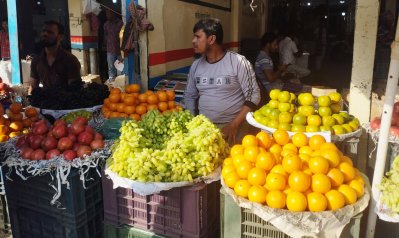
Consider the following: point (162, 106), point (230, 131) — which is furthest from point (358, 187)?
point (162, 106)

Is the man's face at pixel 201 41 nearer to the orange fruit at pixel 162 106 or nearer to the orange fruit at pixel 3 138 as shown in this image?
the orange fruit at pixel 162 106

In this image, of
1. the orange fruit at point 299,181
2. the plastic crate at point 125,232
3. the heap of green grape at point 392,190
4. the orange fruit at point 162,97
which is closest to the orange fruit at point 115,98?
the orange fruit at point 162,97

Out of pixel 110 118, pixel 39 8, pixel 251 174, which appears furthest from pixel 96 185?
pixel 39 8

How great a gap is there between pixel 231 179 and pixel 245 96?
1620mm

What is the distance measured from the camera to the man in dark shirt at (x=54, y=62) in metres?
5.04

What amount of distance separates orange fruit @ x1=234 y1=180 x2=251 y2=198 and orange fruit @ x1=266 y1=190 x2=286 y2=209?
0.46 feet

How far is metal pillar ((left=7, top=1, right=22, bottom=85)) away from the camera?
725 cm

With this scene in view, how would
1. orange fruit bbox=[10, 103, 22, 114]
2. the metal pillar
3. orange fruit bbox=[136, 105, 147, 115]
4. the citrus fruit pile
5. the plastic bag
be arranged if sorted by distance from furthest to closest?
the plastic bag → the metal pillar → orange fruit bbox=[136, 105, 147, 115] → orange fruit bbox=[10, 103, 22, 114] → the citrus fruit pile

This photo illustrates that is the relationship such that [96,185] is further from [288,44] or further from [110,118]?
[288,44]

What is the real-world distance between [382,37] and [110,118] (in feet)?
16.5

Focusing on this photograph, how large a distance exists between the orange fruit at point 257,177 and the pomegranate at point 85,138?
1.48 meters

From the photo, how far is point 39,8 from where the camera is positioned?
13750 mm

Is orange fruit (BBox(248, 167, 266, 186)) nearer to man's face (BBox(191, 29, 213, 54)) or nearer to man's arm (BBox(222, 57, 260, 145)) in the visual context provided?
man's arm (BBox(222, 57, 260, 145))

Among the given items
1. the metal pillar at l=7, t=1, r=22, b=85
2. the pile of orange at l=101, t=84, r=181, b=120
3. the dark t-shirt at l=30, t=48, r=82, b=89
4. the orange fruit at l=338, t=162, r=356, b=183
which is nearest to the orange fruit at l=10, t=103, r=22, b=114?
the pile of orange at l=101, t=84, r=181, b=120
